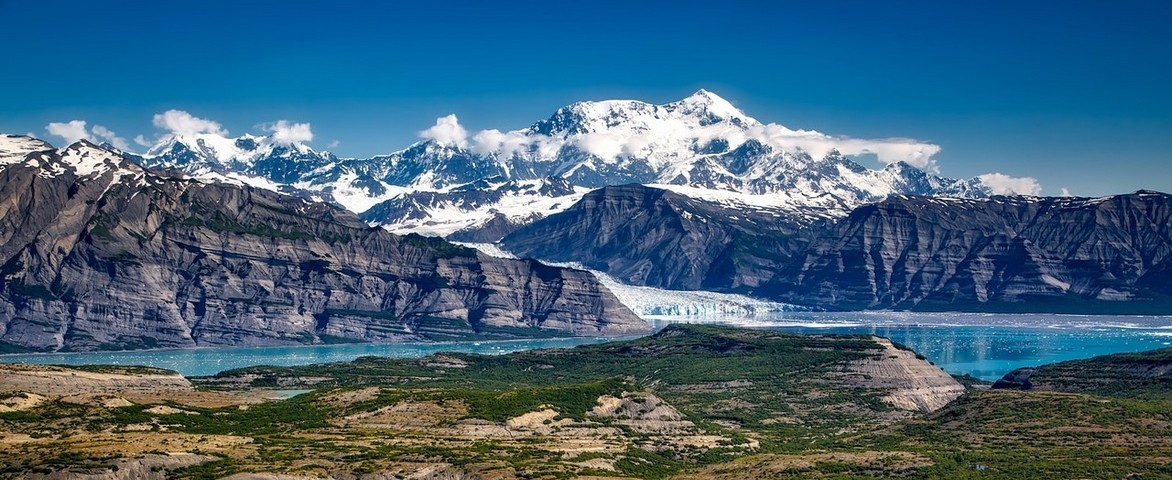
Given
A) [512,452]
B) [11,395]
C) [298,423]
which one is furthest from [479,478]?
[11,395]

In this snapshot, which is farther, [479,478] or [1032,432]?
[1032,432]

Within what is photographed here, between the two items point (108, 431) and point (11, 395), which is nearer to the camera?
point (108, 431)

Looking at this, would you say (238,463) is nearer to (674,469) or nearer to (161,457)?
(161,457)

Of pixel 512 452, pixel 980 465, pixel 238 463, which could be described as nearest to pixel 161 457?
pixel 238 463

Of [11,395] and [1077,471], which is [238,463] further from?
[1077,471]

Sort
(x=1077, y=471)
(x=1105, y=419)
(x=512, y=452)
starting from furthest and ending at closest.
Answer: (x=1105, y=419)
(x=512, y=452)
(x=1077, y=471)

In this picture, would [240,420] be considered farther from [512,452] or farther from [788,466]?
[788,466]

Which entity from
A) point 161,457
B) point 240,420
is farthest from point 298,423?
point 161,457

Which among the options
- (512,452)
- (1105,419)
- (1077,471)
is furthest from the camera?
(1105,419)
